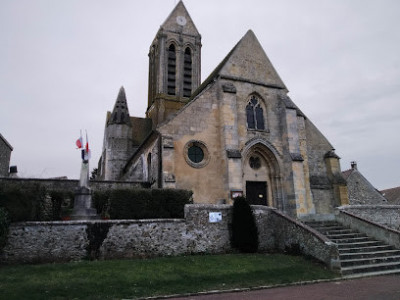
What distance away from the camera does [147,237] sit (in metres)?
10.6

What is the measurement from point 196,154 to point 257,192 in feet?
14.0

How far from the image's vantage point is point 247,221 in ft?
38.6

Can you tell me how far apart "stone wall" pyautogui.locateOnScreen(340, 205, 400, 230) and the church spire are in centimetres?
1895

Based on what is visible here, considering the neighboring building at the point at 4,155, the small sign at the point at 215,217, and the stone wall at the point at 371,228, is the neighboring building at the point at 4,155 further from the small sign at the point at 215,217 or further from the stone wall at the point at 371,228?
the stone wall at the point at 371,228

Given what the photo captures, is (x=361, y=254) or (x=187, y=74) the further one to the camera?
(x=187, y=74)

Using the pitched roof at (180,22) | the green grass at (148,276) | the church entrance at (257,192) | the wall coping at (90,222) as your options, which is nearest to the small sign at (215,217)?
the wall coping at (90,222)

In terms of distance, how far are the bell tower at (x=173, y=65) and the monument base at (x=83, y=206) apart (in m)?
18.3

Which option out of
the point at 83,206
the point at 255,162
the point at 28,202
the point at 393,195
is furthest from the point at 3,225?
the point at 393,195

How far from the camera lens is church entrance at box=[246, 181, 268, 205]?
1752 centimetres

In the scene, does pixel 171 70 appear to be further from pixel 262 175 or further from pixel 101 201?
pixel 101 201

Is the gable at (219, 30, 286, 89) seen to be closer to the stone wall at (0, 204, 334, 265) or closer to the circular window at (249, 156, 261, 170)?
the circular window at (249, 156, 261, 170)

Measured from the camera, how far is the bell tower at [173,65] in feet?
101

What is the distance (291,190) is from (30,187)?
490 inches

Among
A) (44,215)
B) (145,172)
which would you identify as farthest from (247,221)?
(145,172)
